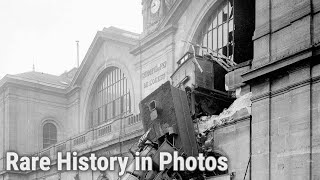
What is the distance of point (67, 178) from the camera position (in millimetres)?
27688

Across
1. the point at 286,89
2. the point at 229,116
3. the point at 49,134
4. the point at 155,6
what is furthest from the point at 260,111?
the point at 49,134

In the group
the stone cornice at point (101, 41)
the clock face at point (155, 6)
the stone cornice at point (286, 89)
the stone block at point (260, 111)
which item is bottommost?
the stone block at point (260, 111)

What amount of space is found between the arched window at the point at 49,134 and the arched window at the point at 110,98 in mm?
4736

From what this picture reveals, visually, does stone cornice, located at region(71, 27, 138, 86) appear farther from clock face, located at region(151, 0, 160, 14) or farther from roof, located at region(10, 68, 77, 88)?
roof, located at region(10, 68, 77, 88)

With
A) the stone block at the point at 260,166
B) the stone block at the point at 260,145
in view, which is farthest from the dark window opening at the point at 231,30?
the stone block at the point at 260,166

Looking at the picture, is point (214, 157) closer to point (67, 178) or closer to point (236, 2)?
point (236, 2)

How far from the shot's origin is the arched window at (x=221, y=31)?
22011mm

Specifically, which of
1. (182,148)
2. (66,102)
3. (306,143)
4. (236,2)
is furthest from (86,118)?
(306,143)

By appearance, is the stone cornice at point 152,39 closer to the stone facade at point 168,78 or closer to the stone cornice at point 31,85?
the stone facade at point 168,78

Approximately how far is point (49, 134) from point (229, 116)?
26.2m

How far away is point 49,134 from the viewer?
38500 mm

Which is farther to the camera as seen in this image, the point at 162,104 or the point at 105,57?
the point at 105,57

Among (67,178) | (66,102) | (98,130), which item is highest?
(66,102)

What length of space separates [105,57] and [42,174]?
865 centimetres
